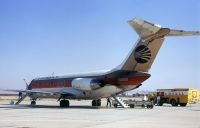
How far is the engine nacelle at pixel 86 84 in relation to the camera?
35.1 metres

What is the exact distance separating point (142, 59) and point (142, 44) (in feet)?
4.54

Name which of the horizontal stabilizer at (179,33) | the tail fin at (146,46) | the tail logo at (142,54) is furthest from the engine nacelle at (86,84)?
the horizontal stabilizer at (179,33)

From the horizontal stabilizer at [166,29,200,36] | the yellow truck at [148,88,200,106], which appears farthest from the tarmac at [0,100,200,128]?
the yellow truck at [148,88,200,106]

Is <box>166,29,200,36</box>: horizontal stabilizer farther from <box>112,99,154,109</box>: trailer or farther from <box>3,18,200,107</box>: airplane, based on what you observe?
<box>112,99,154,109</box>: trailer

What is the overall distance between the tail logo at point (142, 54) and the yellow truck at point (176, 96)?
1715 centimetres

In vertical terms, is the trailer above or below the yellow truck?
below

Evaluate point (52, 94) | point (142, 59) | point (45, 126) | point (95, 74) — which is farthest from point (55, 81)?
point (45, 126)

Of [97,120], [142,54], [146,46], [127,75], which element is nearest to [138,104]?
[127,75]

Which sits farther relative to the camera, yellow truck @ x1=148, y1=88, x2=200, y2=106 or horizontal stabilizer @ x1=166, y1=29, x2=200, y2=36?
yellow truck @ x1=148, y1=88, x2=200, y2=106

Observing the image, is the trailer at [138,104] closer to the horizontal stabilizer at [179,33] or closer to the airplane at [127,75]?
the airplane at [127,75]

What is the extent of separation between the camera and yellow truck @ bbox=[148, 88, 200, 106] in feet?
158

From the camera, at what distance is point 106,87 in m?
35.2

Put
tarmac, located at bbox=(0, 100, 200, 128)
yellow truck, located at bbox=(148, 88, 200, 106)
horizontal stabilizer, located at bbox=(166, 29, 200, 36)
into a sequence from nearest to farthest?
1. tarmac, located at bbox=(0, 100, 200, 128)
2. horizontal stabilizer, located at bbox=(166, 29, 200, 36)
3. yellow truck, located at bbox=(148, 88, 200, 106)

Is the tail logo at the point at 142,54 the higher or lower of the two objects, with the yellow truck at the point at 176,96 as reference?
higher
